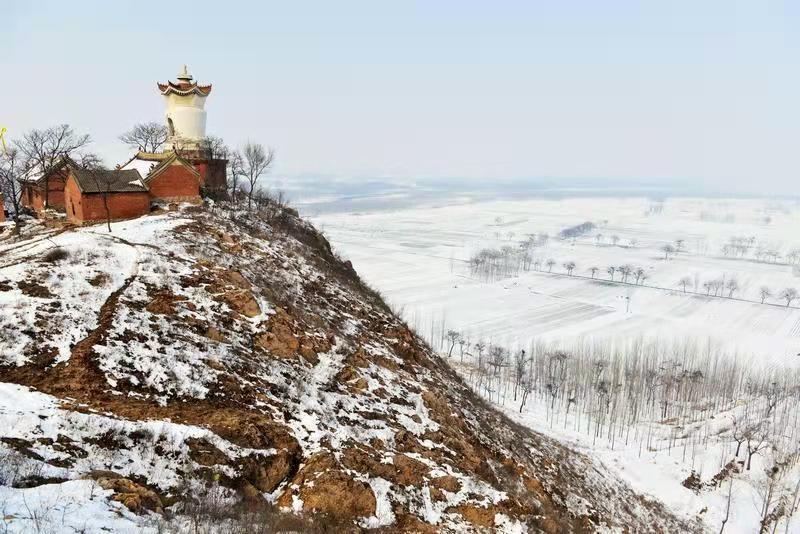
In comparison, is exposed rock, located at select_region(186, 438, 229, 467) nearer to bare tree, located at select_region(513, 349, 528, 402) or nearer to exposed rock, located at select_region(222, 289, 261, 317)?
A: exposed rock, located at select_region(222, 289, 261, 317)

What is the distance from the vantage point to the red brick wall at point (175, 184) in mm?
30812

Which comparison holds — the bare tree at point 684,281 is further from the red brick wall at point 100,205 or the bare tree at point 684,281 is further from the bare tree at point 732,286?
the red brick wall at point 100,205

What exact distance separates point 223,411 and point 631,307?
8778 cm

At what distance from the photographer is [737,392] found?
185 ft

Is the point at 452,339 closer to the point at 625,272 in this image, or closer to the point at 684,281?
the point at 625,272

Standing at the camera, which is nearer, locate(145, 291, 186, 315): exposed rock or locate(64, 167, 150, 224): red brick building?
locate(145, 291, 186, 315): exposed rock

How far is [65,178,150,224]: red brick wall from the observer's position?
2830 cm

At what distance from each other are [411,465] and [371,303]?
52.7 ft

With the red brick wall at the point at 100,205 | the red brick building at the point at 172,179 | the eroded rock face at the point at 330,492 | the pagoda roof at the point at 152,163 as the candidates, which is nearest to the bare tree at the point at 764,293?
the red brick building at the point at 172,179

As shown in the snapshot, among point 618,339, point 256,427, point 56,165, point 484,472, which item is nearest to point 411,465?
point 484,472

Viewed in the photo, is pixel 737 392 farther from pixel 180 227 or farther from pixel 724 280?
pixel 724 280

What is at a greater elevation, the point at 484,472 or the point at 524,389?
the point at 484,472

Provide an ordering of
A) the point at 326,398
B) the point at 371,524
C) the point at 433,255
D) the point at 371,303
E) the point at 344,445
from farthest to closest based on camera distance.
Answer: the point at 433,255 → the point at 371,303 → the point at 326,398 → the point at 344,445 → the point at 371,524

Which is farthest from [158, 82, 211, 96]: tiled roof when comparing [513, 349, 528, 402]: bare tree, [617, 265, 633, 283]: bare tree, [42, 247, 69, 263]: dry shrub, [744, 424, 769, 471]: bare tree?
[617, 265, 633, 283]: bare tree
